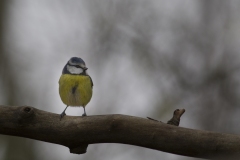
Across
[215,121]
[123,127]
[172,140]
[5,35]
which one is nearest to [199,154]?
[172,140]

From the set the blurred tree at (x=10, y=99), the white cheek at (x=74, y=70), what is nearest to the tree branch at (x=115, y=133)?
the white cheek at (x=74, y=70)

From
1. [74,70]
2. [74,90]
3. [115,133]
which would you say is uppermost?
[74,70]

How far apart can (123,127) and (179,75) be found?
2.65 meters

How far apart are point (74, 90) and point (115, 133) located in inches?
38.9

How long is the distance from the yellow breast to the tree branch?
74 cm

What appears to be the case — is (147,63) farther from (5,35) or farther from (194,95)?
(5,35)

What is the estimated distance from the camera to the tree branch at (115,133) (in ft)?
8.39

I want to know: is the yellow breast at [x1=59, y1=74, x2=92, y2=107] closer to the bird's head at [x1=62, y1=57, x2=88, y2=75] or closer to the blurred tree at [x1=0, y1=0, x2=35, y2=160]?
the bird's head at [x1=62, y1=57, x2=88, y2=75]

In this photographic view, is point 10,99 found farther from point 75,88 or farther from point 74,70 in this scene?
point 75,88

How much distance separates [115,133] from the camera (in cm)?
265

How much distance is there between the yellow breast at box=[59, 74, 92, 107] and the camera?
355cm

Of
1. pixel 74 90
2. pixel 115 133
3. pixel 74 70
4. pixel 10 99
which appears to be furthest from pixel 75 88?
pixel 10 99

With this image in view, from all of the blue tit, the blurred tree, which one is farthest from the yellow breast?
the blurred tree

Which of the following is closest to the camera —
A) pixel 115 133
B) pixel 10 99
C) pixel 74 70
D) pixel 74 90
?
pixel 115 133
